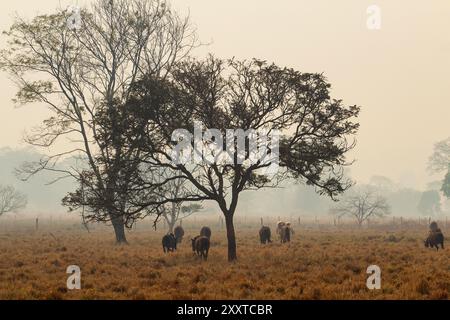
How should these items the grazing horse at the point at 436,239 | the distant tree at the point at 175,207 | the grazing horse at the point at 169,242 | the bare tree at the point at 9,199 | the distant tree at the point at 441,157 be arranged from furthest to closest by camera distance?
the distant tree at the point at 441,157 → the bare tree at the point at 9,199 → the distant tree at the point at 175,207 → the grazing horse at the point at 169,242 → the grazing horse at the point at 436,239

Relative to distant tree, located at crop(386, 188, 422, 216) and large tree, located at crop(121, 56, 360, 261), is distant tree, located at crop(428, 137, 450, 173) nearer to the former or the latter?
distant tree, located at crop(386, 188, 422, 216)

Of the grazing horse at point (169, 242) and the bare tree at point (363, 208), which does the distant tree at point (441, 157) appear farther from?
the grazing horse at point (169, 242)

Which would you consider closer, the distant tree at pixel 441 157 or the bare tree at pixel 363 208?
the bare tree at pixel 363 208

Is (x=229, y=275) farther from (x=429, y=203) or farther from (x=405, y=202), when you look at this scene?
(x=405, y=202)

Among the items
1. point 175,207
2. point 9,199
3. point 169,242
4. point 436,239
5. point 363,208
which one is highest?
point 9,199

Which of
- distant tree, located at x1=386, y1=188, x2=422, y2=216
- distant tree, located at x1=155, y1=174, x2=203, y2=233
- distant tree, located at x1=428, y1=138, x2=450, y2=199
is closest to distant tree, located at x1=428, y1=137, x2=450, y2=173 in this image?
distant tree, located at x1=428, y1=138, x2=450, y2=199

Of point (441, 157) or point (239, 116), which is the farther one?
point (441, 157)

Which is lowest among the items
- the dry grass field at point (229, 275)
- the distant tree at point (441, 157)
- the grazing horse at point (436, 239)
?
the dry grass field at point (229, 275)

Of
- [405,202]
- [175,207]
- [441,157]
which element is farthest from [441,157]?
[175,207]

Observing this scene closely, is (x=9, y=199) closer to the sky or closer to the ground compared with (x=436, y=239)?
closer to the sky

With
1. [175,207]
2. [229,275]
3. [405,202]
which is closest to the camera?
[229,275]

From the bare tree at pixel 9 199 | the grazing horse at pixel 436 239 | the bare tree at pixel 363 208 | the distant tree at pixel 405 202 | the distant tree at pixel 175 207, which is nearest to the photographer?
the grazing horse at pixel 436 239

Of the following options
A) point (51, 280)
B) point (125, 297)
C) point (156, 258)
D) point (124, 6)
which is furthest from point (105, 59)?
point (125, 297)

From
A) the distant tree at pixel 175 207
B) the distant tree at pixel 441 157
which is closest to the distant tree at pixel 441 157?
the distant tree at pixel 441 157
